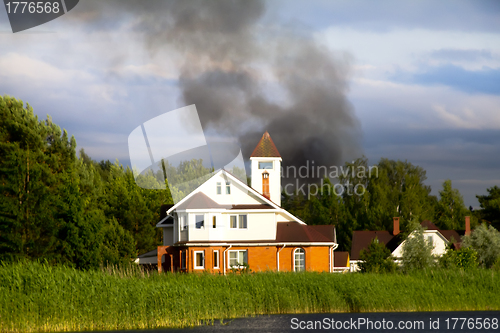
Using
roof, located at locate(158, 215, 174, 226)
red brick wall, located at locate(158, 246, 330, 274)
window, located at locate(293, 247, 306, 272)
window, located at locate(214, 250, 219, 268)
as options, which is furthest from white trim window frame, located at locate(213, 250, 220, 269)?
window, located at locate(293, 247, 306, 272)

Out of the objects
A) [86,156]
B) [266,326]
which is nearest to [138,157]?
[266,326]

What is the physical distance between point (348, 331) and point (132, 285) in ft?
27.9

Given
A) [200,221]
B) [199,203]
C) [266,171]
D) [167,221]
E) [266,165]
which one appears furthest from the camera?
[266,165]

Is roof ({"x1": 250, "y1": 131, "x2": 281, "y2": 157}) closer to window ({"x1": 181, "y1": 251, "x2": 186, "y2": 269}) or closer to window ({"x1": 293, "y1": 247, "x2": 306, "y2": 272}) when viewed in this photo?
window ({"x1": 293, "y1": 247, "x2": 306, "y2": 272})

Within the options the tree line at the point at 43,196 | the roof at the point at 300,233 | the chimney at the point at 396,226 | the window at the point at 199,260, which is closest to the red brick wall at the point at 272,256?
the roof at the point at 300,233

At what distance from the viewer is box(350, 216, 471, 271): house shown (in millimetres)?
60594

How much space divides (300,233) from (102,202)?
65.3 feet

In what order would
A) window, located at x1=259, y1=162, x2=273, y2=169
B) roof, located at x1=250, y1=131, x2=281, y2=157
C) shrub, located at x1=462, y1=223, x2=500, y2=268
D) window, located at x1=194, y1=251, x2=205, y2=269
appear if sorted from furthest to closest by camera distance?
shrub, located at x1=462, y1=223, x2=500, y2=268, window, located at x1=259, y1=162, x2=273, y2=169, roof, located at x1=250, y1=131, x2=281, y2=157, window, located at x1=194, y1=251, x2=205, y2=269

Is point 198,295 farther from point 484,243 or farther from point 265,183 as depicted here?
point 484,243

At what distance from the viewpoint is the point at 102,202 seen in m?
57.0

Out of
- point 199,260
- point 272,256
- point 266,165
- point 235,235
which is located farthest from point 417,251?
point 199,260

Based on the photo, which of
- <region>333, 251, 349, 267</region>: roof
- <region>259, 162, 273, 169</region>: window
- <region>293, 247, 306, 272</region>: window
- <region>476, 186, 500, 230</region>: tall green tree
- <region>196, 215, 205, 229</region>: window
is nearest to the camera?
<region>196, 215, 205, 229</region>: window

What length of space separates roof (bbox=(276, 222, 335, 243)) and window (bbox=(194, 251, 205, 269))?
581 cm

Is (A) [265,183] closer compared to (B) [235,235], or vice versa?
(B) [235,235]
